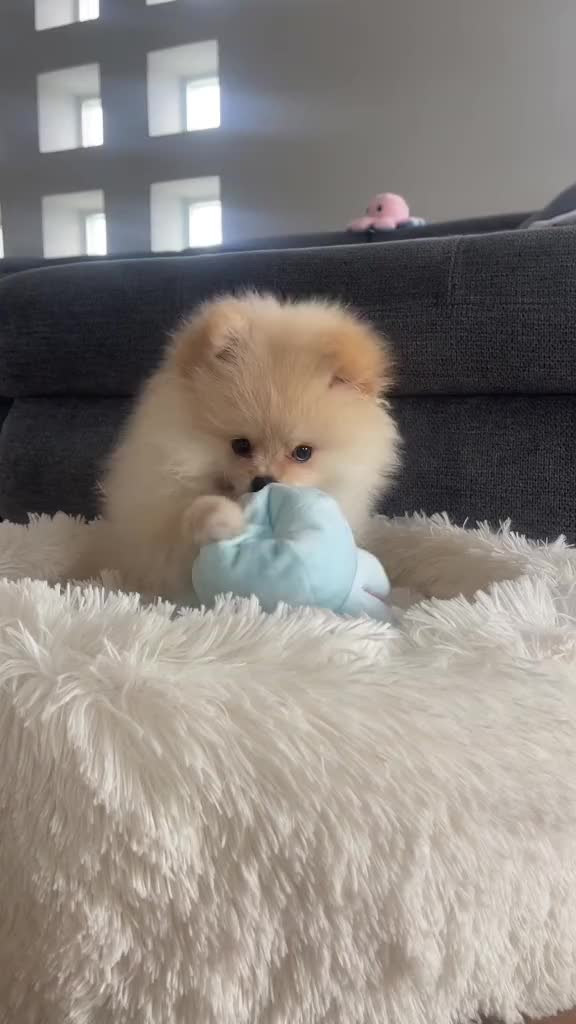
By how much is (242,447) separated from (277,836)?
1.89 ft

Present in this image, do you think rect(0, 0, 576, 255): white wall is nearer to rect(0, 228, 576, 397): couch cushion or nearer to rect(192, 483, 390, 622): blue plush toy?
rect(0, 228, 576, 397): couch cushion

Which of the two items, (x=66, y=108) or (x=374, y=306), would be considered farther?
(x=66, y=108)

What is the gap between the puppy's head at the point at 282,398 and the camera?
39.2 inches

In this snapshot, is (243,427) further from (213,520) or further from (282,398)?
(213,520)

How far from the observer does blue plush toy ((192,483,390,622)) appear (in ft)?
2.72

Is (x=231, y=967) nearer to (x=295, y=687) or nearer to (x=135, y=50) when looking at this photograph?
(x=295, y=687)

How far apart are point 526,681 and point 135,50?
4.59m

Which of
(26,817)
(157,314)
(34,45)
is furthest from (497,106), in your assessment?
(26,817)

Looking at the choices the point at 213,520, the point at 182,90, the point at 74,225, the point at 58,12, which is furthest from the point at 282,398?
the point at 58,12

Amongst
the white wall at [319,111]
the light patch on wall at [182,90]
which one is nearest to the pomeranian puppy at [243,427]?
the white wall at [319,111]

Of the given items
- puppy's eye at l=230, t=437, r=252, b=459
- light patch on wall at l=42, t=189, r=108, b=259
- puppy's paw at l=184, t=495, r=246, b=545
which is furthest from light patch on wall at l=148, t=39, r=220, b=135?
puppy's paw at l=184, t=495, r=246, b=545

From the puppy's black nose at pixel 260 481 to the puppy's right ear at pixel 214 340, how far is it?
168 mm

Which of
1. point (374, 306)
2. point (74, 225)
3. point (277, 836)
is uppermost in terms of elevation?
point (74, 225)

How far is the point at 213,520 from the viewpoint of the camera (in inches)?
34.4
